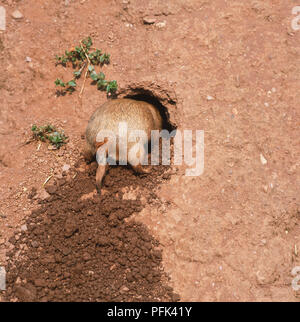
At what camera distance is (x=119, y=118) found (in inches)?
128

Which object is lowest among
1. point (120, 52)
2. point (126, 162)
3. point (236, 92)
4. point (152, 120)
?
point (126, 162)

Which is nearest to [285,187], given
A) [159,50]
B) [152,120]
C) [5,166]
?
[152,120]

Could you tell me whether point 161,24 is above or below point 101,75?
above

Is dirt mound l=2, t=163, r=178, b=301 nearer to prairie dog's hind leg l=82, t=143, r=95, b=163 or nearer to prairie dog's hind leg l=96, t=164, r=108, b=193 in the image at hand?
prairie dog's hind leg l=96, t=164, r=108, b=193

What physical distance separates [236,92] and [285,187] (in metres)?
1.13

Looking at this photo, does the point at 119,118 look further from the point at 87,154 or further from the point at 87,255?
the point at 87,255

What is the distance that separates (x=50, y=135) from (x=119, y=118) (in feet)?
3.04

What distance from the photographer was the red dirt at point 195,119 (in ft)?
10.0

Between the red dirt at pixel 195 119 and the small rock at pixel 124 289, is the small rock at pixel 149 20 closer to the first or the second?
the red dirt at pixel 195 119

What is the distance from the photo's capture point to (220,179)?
3.23 meters

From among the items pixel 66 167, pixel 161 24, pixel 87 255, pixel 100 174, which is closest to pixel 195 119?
pixel 100 174

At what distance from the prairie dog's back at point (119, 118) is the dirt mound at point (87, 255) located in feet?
2.11

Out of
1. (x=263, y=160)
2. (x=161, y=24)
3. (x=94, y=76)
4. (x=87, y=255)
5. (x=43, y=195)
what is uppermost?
(x=161, y=24)

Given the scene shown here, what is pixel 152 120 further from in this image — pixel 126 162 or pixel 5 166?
pixel 5 166
